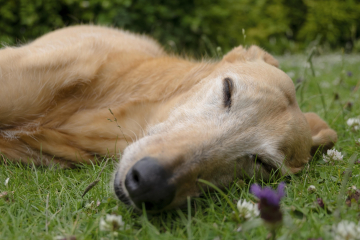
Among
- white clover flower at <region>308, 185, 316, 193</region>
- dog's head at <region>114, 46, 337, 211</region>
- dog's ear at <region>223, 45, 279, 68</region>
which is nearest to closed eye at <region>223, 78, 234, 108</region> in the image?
dog's head at <region>114, 46, 337, 211</region>

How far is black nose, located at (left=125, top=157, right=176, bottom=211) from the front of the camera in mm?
1755

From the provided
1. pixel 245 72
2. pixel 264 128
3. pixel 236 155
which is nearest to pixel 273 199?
pixel 236 155

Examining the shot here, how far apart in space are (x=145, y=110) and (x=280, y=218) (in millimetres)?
1982

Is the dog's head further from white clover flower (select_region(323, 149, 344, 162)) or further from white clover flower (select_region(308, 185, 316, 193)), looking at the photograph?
white clover flower (select_region(308, 185, 316, 193))

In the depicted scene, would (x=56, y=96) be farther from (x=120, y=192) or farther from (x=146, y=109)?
(x=120, y=192)

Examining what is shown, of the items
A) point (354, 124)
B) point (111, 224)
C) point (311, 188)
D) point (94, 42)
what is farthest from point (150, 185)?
point (354, 124)

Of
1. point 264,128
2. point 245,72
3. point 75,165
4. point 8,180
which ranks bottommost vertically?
point 75,165

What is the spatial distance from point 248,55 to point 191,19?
19.5 feet

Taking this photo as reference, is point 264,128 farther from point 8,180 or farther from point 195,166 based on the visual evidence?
point 8,180

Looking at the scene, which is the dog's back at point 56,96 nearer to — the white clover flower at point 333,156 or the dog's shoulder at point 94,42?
the dog's shoulder at point 94,42

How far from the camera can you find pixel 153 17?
8.66 metres

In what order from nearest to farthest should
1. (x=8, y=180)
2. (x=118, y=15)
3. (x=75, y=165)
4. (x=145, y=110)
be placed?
(x=8, y=180), (x=75, y=165), (x=145, y=110), (x=118, y=15)

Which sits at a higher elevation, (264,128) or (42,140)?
(264,128)

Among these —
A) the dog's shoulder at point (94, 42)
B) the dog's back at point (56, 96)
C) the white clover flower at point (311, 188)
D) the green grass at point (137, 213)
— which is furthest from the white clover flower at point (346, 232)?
the dog's shoulder at point (94, 42)
